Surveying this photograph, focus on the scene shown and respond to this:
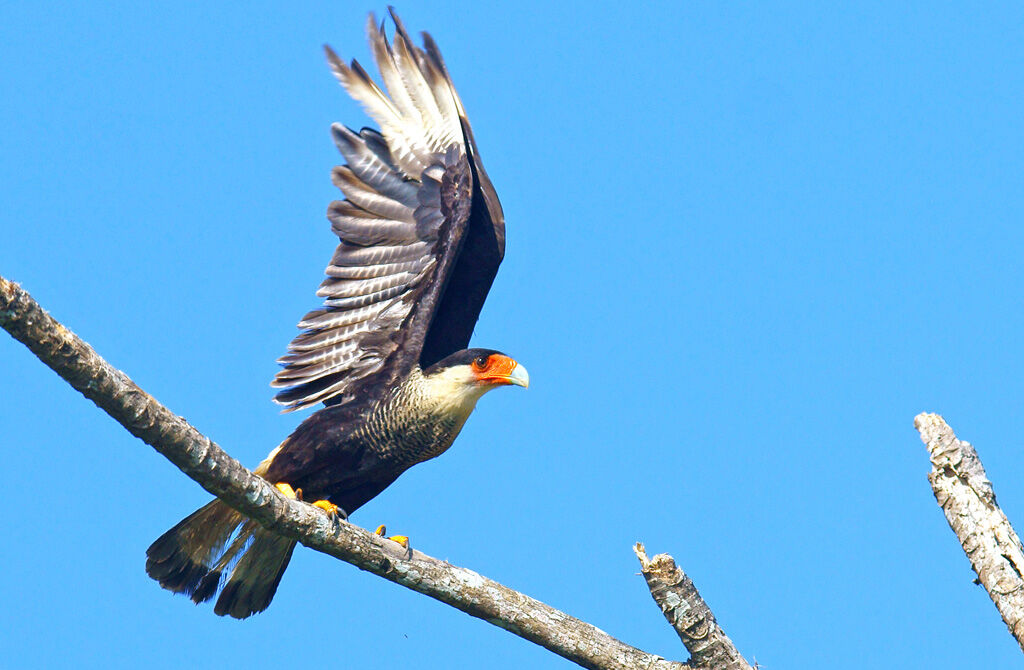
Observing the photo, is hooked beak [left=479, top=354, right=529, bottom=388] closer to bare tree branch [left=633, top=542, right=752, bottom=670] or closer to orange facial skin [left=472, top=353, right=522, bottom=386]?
orange facial skin [left=472, top=353, right=522, bottom=386]

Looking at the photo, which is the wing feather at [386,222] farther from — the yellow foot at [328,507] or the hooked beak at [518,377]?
the yellow foot at [328,507]

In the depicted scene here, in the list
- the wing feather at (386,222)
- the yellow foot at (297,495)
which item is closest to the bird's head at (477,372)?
the wing feather at (386,222)

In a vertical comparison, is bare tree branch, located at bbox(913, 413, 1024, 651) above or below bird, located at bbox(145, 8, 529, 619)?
below

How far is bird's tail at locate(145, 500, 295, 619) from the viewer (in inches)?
222

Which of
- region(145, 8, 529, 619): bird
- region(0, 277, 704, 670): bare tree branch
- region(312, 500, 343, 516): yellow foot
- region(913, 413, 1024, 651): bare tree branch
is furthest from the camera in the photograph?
region(145, 8, 529, 619): bird

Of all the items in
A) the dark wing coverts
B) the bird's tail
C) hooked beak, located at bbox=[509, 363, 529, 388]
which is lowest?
the bird's tail

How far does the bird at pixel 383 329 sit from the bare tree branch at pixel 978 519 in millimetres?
2438

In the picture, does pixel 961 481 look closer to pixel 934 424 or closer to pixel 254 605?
pixel 934 424

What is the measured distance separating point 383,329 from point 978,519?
3422 millimetres

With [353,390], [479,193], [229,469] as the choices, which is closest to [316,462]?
[353,390]

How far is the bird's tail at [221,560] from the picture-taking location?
18.5 feet

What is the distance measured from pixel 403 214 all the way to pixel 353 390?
1.11 meters

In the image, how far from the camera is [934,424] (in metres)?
4.11

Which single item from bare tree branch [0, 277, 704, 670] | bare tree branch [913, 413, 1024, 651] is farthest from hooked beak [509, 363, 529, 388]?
bare tree branch [913, 413, 1024, 651]
